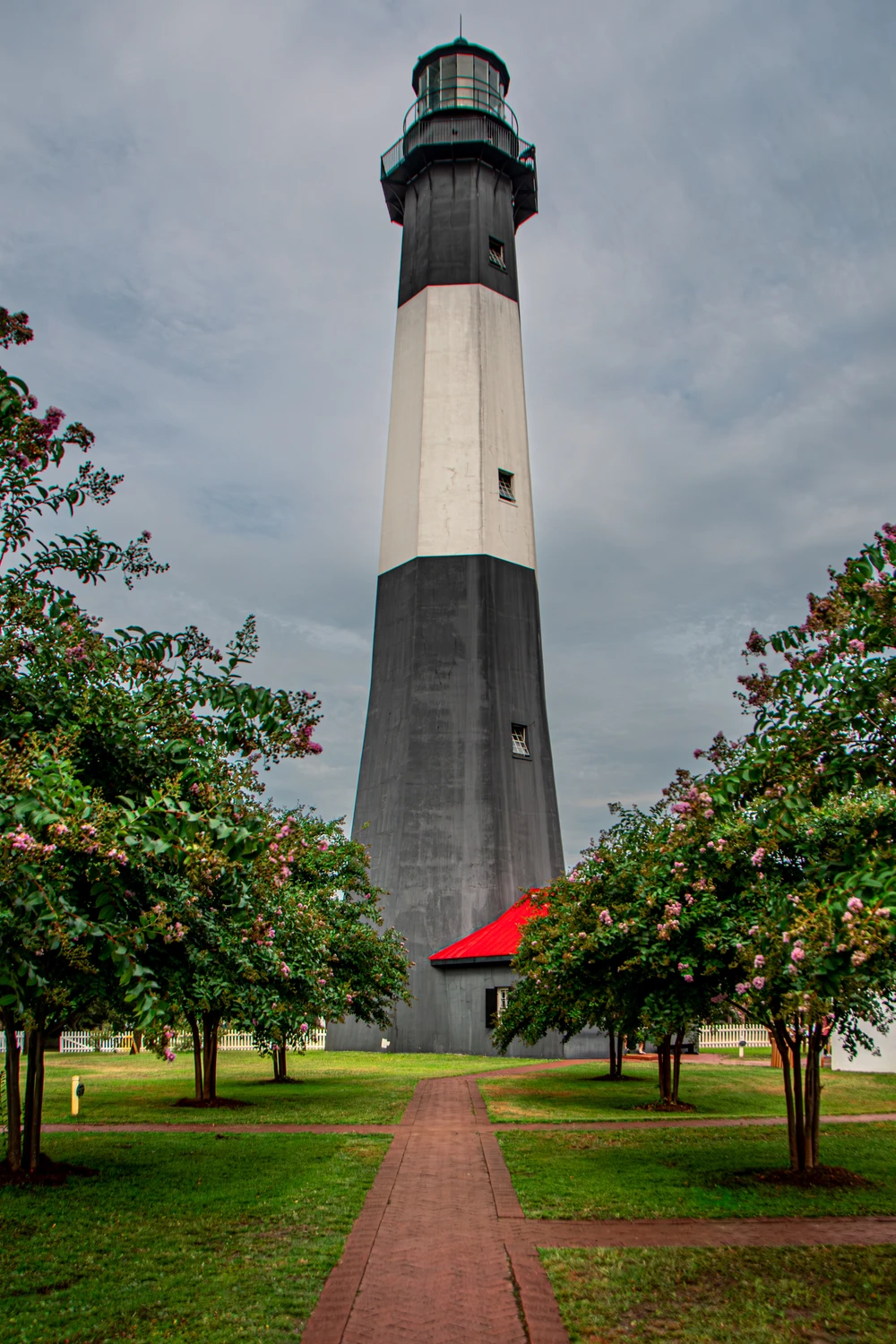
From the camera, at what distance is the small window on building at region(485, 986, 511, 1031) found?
29.3 meters

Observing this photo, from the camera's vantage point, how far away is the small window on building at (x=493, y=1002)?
96.1 feet

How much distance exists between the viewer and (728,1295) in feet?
23.8

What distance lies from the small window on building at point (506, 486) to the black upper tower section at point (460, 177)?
6682mm

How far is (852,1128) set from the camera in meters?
16.3

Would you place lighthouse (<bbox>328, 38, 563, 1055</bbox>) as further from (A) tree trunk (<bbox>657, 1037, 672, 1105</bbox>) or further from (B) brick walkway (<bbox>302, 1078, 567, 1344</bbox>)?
(B) brick walkway (<bbox>302, 1078, 567, 1344</bbox>)

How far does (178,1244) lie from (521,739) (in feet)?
83.5

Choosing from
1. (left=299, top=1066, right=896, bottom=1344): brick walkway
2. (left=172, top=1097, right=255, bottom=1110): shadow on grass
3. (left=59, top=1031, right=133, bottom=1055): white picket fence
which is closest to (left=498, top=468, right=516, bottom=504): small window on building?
(left=172, top=1097, right=255, bottom=1110): shadow on grass

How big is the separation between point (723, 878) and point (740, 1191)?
3.09m

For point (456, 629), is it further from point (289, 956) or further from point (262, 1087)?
point (289, 956)

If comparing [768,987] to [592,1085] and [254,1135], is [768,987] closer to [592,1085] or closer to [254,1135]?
[254,1135]

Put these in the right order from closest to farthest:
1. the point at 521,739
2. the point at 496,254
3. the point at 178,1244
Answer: the point at 178,1244
the point at 521,739
the point at 496,254

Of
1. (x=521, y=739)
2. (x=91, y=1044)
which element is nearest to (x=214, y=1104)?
(x=521, y=739)

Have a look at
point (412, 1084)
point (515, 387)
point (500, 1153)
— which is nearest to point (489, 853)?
point (412, 1084)

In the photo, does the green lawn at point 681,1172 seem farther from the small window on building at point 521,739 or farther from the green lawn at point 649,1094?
the small window on building at point 521,739
